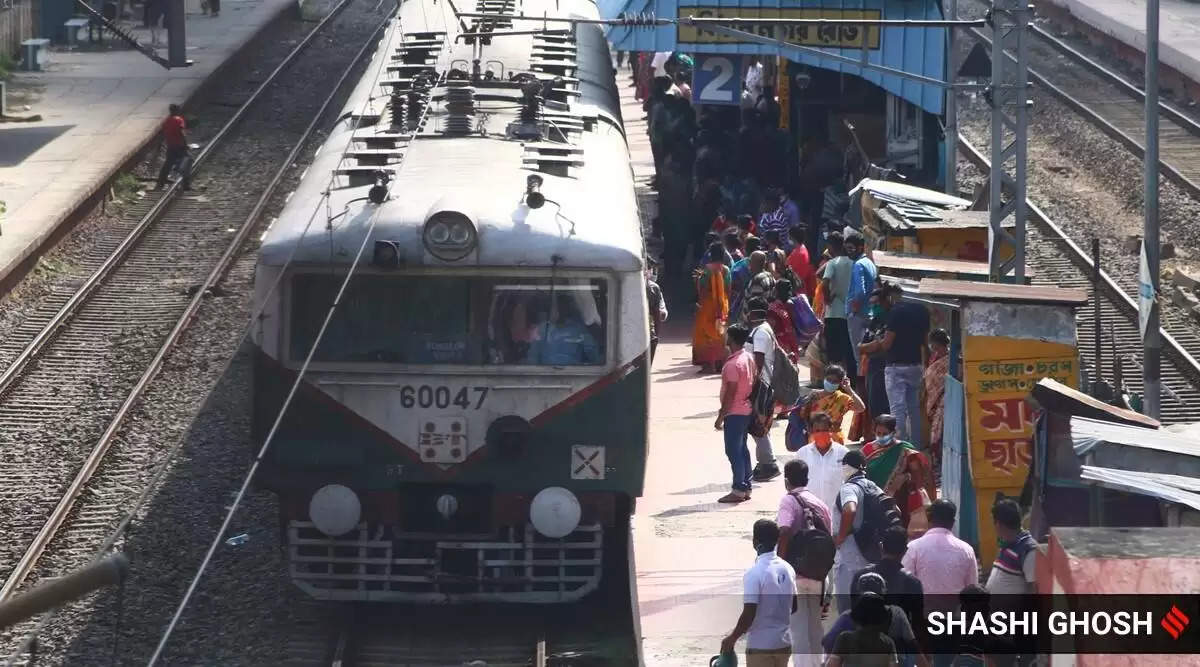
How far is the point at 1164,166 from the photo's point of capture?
25344mm

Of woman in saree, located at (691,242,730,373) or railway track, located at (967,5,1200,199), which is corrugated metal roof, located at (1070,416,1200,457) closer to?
woman in saree, located at (691,242,730,373)

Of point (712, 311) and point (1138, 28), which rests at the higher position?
point (1138, 28)

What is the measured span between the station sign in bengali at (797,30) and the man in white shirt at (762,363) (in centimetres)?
724

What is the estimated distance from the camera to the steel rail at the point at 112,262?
1694 centimetres

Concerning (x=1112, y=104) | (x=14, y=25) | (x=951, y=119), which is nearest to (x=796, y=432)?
(x=951, y=119)

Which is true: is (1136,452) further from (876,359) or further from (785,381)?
(785,381)

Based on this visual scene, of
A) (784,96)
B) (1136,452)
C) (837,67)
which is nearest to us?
(1136,452)

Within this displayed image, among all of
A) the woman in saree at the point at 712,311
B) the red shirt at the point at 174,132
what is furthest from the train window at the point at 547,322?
the red shirt at the point at 174,132

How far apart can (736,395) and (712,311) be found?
160 inches

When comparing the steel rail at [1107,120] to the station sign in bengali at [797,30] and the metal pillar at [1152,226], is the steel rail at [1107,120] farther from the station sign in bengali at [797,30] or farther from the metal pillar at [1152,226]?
the metal pillar at [1152,226]

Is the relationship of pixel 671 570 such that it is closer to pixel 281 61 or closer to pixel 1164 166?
pixel 1164 166

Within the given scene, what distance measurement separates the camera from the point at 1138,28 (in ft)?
111

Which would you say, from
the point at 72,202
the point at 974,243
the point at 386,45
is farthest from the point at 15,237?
the point at 974,243

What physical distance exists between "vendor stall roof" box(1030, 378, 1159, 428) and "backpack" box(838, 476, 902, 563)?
94 cm
